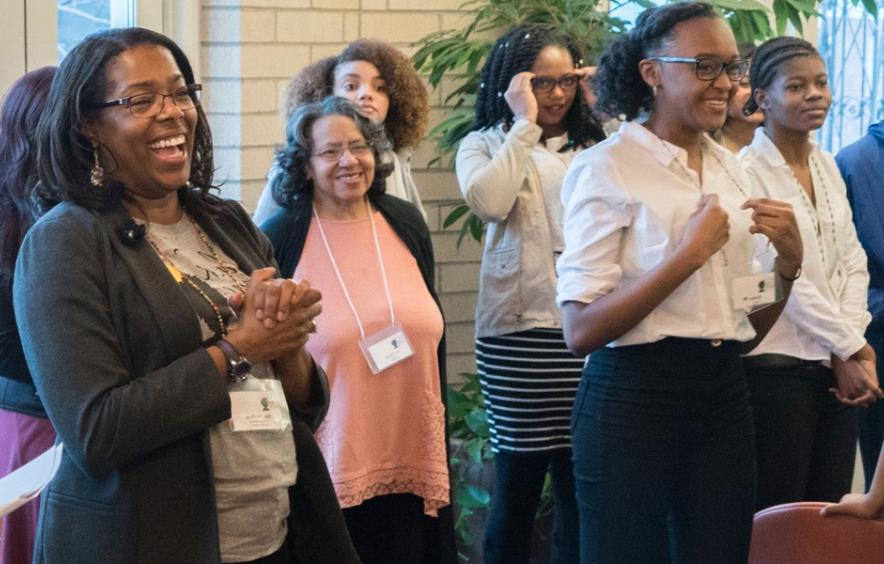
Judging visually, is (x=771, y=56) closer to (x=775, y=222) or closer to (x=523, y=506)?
(x=775, y=222)

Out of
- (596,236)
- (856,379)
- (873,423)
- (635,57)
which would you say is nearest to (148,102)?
(596,236)

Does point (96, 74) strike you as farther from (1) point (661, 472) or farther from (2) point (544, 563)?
(2) point (544, 563)

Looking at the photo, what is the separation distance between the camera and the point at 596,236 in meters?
2.57

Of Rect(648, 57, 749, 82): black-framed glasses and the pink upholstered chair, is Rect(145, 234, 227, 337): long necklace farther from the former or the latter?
Rect(648, 57, 749, 82): black-framed glasses

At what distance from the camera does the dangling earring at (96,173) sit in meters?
1.94

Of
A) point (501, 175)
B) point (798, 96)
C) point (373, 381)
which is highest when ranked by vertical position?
point (798, 96)

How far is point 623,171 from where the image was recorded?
103 inches

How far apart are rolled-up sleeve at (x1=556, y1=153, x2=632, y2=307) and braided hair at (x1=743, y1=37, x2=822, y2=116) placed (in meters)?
1.11

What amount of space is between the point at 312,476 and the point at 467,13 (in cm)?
263

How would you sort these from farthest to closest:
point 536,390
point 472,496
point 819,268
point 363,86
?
point 472,496
point 363,86
point 536,390
point 819,268

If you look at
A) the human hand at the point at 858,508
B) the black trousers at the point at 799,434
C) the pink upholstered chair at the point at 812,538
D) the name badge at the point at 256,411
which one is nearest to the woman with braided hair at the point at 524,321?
the black trousers at the point at 799,434

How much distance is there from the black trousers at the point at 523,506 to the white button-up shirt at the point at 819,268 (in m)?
0.67

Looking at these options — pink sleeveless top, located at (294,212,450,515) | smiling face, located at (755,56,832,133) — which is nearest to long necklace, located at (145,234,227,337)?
pink sleeveless top, located at (294,212,450,515)

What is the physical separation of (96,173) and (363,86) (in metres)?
1.83
